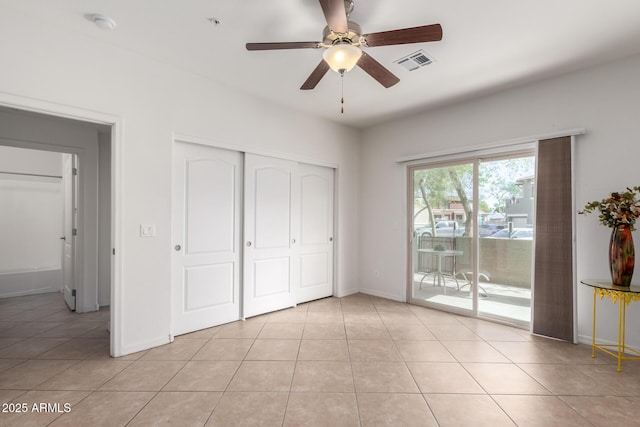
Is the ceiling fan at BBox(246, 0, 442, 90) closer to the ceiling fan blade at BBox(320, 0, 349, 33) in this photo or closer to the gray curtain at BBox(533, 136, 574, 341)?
the ceiling fan blade at BBox(320, 0, 349, 33)

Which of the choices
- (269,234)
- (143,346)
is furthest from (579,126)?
(143,346)

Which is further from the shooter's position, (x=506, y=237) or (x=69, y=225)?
(x=69, y=225)

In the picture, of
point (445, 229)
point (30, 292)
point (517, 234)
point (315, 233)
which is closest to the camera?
point (517, 234)

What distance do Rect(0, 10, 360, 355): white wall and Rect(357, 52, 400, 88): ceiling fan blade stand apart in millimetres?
1892

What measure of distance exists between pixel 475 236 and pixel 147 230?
3940 mm

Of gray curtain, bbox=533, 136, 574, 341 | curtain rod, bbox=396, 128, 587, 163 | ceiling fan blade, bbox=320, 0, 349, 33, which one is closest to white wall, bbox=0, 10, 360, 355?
ceiling fan blade, bbox=320, 0, 349, 33

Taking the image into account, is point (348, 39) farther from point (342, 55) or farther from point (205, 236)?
point (205, 236)

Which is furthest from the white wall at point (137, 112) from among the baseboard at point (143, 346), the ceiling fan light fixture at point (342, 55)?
the ceiling fan light fixture at point (342, 55)

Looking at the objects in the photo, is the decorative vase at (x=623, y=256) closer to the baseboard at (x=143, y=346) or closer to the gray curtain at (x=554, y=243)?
the gray curtain at (x=554, y=243)

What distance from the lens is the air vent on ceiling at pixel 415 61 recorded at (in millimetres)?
2872

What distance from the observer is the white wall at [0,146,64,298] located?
15.9 ft

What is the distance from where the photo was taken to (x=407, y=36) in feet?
6.44

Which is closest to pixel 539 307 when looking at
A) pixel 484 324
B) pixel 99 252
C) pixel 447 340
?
pixel 484 324

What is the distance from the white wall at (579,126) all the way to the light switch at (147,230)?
11.3 ft
